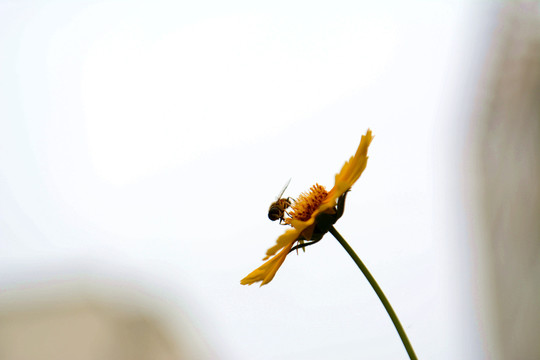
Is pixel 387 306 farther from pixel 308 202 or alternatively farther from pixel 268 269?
pixel 308 202

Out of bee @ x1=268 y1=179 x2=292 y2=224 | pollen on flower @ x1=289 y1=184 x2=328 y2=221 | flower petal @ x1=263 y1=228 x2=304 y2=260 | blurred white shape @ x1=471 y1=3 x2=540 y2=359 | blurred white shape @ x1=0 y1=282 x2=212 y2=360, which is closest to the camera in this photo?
flower petal @ x1=263 y1=228 x2=304 y2=260

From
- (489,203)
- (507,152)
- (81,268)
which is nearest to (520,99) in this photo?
(507,152)

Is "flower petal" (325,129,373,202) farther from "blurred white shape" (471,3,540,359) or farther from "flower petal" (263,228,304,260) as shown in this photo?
"blurred white shape" (471,3,540,359)

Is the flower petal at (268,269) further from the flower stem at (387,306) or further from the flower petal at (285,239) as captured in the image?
the flower stem at (387,306)

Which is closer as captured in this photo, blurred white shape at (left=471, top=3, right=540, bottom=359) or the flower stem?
the flower stem

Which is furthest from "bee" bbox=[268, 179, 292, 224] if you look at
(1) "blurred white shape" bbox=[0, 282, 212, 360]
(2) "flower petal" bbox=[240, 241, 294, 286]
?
(1) "blurred white shape" bbox=[0, 282, 212, 360]

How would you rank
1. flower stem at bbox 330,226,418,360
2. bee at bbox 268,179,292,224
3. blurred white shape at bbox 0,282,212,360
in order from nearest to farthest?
flower stem at bbox 330,226,418,360 → bee at bbox 268,179,292,224 → blurred white shape at bbox 0,282,212,360

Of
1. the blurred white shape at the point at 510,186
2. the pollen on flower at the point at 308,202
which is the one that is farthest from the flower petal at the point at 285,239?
the blurred white shape at the point at 510,186

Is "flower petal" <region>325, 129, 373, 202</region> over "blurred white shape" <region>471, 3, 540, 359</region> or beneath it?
beneath
